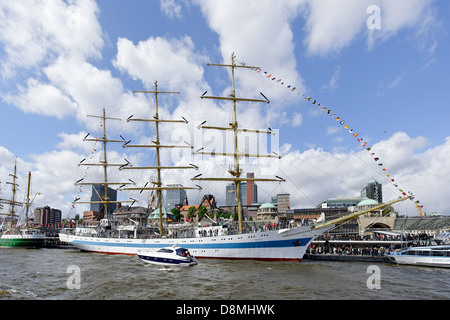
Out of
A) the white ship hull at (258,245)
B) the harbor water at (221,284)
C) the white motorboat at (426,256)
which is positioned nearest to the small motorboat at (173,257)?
the harbor water at (221,284)

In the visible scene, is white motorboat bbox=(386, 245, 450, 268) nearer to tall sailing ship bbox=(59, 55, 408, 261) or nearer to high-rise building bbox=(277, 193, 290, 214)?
tall sailing ship bbox=(59, 55, 408, 261)

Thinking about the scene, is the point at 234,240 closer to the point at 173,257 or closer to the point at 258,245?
the point at 258,245

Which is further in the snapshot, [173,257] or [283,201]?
[283,201]

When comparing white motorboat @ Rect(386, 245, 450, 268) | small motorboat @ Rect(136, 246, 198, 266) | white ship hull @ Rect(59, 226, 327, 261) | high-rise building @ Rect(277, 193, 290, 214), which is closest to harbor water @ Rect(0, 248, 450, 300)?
small motorboat @ Rect(136, 246, 198, 266)

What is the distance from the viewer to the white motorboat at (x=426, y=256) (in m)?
34.9

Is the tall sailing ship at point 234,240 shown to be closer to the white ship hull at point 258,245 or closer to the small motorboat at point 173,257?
the white ship hull at point 258,245

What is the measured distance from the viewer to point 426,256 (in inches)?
1416

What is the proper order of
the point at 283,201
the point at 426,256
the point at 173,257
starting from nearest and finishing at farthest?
the point at 173,257, the point at 426,256, the point at 283,201

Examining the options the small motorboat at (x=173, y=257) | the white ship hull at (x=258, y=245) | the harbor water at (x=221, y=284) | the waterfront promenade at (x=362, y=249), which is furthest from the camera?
the waterfront promenade at (x=362, y=249)

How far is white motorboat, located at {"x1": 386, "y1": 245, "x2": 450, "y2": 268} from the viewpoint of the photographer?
3494 centimetres

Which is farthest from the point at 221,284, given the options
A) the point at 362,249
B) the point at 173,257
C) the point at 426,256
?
the point at 362,249

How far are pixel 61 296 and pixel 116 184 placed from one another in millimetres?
45590

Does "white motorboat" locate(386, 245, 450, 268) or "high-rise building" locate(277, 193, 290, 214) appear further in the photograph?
"high-rise building" locate(277, 193, 290, 214)

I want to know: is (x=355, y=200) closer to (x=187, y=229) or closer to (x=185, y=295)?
(x=187, y=229)
